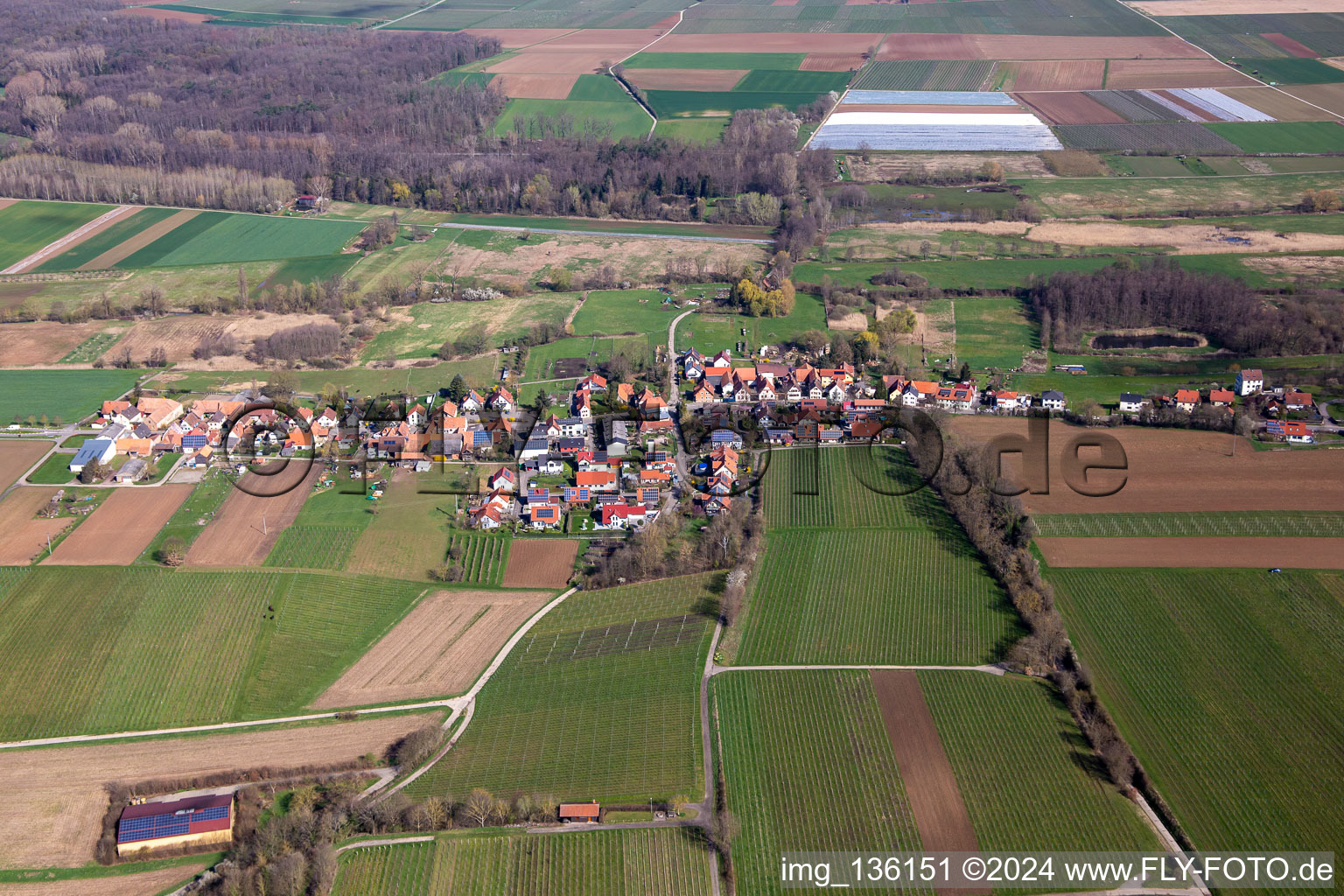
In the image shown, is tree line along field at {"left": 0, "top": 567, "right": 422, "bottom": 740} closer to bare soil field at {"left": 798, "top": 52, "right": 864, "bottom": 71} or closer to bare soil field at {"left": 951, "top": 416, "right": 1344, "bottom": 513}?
bare soil field at {"left": 951, "top": 416, "right": 1344, "bottom": 513}

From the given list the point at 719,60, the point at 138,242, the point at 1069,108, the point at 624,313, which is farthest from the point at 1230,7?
the point at 138,242

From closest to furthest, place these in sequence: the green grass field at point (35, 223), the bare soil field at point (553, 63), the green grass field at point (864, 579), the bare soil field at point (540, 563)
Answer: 1. the green grass field at point (864, 579)
2. the bare soil field at point (540, 563)
3. the green grass field at point (35, 223)
4. the bare soil field at point (553, 63)

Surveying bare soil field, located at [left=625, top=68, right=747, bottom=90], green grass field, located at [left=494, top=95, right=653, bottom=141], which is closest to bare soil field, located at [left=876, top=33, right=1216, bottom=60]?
bare soil field, located at [left=625, top=68, right=747, bottom=90]

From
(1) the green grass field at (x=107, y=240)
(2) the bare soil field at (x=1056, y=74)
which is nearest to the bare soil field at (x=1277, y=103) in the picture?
(2) the bare soil field at (x=1056, y=74)

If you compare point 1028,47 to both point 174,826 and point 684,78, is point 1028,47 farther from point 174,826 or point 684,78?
point 174,826

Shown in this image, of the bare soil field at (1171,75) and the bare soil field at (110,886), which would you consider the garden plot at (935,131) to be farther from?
the bare soil field at (110,886)

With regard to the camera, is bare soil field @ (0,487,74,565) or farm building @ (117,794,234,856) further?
bare soil field @ (0,487,74,565)
